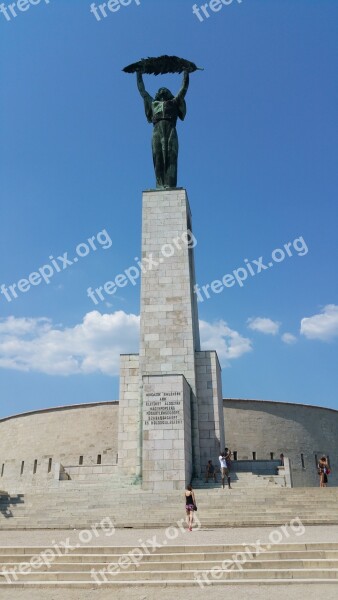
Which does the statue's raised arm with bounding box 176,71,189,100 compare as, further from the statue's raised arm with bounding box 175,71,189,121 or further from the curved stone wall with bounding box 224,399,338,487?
the curved stone wall with bounding box 224,399,338,487

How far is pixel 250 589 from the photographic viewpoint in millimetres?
6652

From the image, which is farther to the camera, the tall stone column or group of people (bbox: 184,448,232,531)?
the tall stone column

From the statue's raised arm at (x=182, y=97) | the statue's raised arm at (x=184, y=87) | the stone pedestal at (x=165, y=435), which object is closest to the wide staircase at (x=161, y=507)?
the stone pedestal at (x=165, y=435)

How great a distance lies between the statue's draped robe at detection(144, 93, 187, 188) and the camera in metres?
23.4

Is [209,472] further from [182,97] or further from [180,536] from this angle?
[182,97]

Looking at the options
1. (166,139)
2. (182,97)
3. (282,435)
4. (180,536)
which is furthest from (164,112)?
(180,536)

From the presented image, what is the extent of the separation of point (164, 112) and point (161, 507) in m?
17.3

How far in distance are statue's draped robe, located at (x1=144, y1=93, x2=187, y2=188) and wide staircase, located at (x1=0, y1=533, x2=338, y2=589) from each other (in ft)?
58.9

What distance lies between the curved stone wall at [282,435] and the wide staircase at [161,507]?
10.7m

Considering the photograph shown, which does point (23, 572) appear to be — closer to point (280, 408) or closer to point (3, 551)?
point (3, 551)

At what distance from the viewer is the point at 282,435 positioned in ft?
89.5

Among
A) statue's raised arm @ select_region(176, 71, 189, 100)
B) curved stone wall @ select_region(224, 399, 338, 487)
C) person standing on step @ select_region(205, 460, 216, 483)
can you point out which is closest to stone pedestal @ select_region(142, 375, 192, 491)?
person standing on step @ select_region(205, 460, 216, 483)

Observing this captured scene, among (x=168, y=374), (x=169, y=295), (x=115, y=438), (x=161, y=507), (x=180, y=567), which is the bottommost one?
(x=180, y=567)

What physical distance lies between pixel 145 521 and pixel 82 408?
16.3 meters
